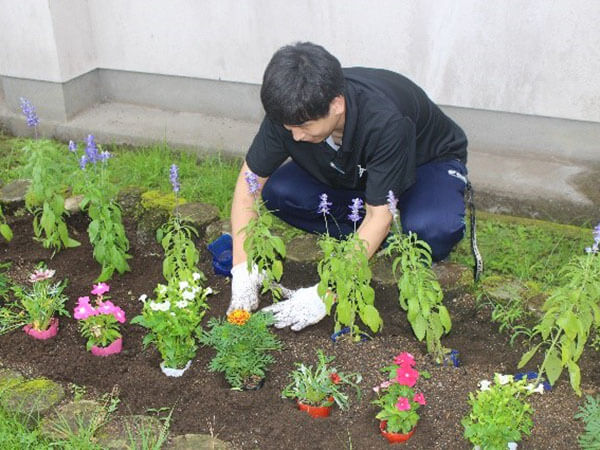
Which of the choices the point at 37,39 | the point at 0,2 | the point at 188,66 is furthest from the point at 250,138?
the point at 0,2

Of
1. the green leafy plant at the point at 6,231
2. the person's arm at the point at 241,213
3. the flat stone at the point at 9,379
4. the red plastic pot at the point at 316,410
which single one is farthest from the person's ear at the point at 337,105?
the green leafy plant at the point at 6,231

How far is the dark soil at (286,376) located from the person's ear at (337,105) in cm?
86

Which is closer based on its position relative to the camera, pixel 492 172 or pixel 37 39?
pixel 492 172

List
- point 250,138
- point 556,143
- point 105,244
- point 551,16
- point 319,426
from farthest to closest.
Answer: point 250,138
point 556,143
point 551,16
point 105,244
point 319,426

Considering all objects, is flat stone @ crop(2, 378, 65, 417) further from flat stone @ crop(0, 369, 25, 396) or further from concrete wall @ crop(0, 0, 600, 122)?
concrete wall @ crop(0, 0, 600, 122)

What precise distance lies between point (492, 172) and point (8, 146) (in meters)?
3.25

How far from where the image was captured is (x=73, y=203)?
4148 millimetres

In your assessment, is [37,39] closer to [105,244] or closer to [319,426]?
[105,244]

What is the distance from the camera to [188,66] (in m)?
5.53

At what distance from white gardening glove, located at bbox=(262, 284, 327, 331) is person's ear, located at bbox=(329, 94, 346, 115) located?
2.46ft

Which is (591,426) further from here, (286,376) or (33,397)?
(33,397)

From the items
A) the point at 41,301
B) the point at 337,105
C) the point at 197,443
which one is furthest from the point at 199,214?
the point at 197,443

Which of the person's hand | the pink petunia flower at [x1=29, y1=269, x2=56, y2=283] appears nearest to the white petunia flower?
the person's hand

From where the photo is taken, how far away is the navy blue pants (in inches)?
140
